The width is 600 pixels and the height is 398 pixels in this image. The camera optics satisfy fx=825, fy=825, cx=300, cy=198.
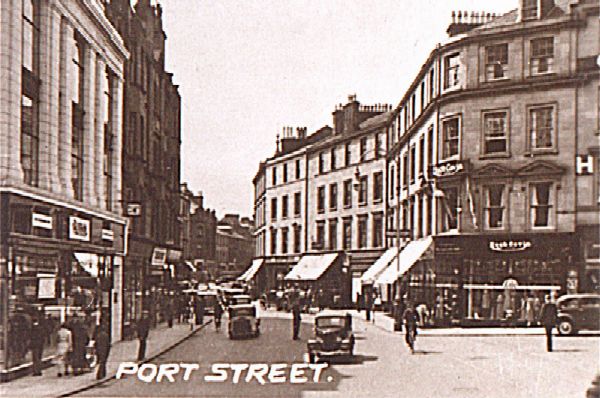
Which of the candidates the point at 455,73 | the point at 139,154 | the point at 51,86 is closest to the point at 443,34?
the point at 455,73

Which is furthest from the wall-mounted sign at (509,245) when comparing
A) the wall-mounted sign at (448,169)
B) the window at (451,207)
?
the wall-mounted sign at (448,169)

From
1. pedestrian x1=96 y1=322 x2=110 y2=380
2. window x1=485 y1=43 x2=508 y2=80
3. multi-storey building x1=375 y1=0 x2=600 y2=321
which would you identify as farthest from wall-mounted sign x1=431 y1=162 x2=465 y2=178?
pedestrian x1=96 y1=322 x2=110 y2=380

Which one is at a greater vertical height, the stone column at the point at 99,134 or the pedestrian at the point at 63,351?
the stone column at the point at 99,134

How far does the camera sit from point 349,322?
9.15 meters

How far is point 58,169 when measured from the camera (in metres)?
9.66

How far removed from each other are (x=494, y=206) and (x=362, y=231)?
151 cm

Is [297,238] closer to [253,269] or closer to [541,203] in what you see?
[253,269]

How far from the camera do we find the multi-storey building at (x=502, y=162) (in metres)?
8.23

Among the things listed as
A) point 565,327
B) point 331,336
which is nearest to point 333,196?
point 331,336

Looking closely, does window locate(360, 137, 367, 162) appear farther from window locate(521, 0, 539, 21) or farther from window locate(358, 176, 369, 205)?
window locate(521, 0, 539, 21)

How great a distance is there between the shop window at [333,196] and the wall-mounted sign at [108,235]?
254 cm

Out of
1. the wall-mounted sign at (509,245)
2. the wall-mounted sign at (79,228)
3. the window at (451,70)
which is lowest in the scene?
the wall-mounted sign at (509,245)

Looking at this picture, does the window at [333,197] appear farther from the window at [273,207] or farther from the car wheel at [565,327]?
the car wheel at [565,327]

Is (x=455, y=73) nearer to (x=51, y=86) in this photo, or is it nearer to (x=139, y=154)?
(x=139, y=154)
